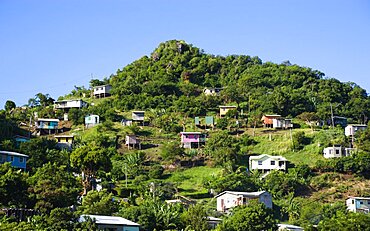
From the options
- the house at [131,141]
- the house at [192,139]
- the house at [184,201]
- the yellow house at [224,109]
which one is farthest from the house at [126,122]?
the house at [184,201]

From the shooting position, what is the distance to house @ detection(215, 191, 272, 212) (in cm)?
4797

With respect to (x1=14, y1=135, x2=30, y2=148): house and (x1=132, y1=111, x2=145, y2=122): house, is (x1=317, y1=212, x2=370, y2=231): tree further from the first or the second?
(x1=132, y1=111, x2=145, y2=122): house

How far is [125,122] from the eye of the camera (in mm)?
70250

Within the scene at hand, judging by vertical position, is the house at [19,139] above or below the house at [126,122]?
below

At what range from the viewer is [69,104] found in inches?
3017

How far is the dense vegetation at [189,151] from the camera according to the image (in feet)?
121

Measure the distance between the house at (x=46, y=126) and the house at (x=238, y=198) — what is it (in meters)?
25.9

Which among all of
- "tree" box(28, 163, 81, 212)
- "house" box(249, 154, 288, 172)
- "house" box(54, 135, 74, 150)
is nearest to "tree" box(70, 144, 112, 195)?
"tree" box(28, 163, 81, 212)

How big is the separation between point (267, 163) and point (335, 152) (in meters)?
6.71

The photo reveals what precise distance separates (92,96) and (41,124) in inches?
645

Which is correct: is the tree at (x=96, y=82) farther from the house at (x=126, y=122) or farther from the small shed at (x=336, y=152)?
the small shed at (x=336, y=152)

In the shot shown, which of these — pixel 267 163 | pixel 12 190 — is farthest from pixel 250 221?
pixel 267 163

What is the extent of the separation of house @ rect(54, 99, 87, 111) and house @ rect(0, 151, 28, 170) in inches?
1079

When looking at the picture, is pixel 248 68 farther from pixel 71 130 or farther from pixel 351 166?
pixel 351 166
